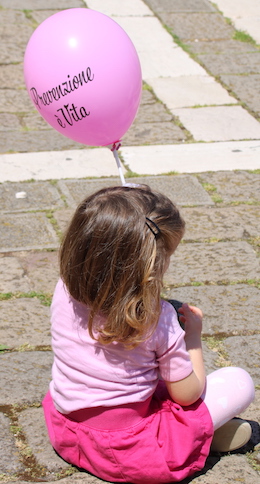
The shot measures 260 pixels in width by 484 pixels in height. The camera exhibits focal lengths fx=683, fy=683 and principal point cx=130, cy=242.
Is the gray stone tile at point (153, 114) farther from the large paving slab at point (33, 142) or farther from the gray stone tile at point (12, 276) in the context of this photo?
the gray stone tile at point (12, 276)

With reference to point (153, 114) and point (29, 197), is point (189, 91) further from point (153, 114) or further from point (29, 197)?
point (29, 197)

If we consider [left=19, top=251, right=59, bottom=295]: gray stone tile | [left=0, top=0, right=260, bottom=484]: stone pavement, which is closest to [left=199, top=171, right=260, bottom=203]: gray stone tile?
[left=0, top=0, right=260, bottom=484]: stone pavement

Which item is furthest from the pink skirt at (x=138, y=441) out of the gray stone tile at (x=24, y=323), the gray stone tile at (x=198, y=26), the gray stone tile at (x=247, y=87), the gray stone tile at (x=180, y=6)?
the gray stone tile at (x=180, y=6)

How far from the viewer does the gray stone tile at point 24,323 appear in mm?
2670


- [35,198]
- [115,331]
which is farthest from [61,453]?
[35,198]

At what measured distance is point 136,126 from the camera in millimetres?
4887

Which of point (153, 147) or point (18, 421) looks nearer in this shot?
point (18, 421)

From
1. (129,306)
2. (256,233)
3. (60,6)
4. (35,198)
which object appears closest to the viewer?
(129,306)

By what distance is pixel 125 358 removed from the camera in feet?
6.34

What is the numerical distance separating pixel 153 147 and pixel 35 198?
3.45ft

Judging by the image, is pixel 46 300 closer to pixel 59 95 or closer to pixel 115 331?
pixel 59 95

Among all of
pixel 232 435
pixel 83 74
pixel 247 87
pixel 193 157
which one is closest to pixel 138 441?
pixel 232 435

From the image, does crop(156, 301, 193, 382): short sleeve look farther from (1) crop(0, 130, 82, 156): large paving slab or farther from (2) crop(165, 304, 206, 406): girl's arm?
(1) crop(0, 130, 82, 156): large paving slab

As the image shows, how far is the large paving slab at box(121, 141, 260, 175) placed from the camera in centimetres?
426
